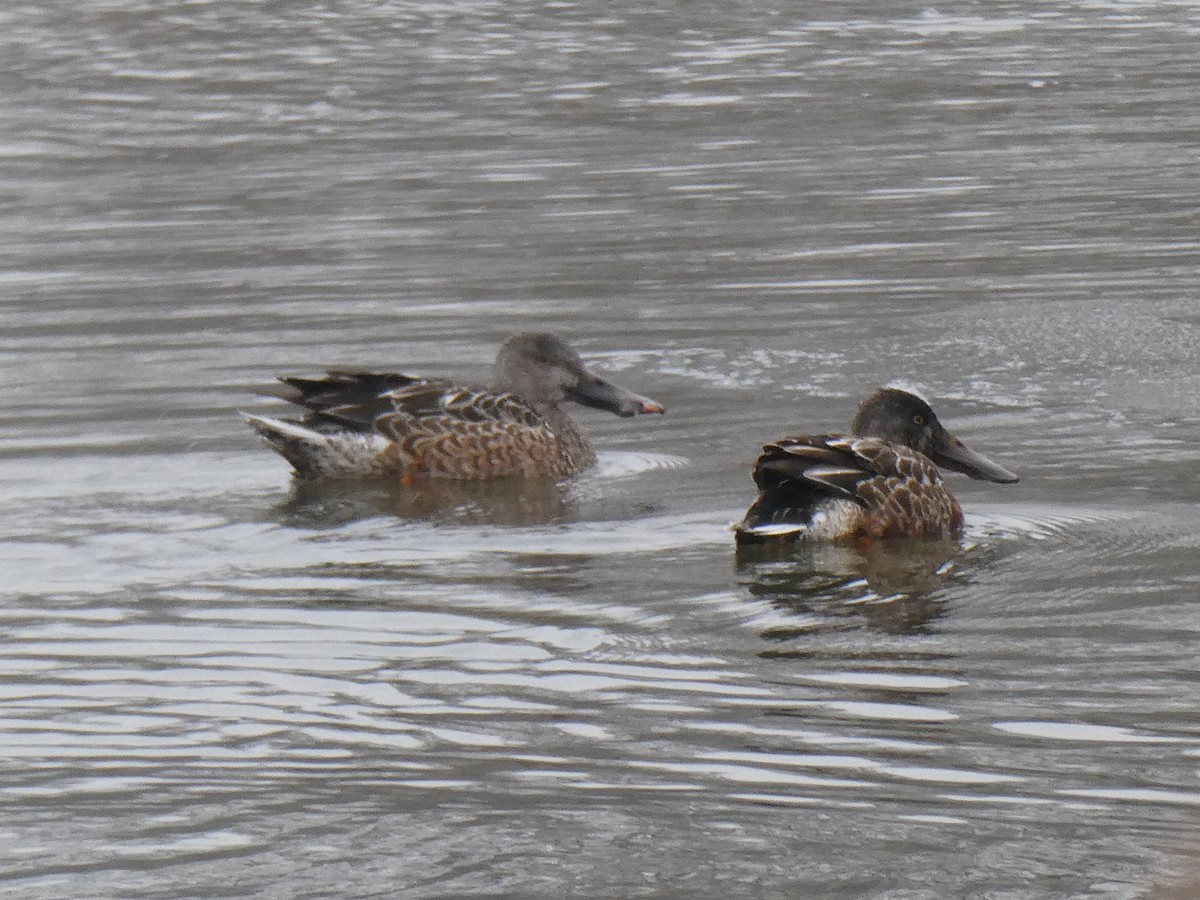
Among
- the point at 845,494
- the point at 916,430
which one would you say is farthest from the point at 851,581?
the point at 916,430

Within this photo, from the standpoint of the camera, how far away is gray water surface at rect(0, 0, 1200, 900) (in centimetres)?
552

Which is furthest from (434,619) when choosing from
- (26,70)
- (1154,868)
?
(26,70)

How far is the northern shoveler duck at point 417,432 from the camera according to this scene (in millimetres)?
10102

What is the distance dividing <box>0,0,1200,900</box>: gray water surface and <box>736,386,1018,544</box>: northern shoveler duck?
0.13m

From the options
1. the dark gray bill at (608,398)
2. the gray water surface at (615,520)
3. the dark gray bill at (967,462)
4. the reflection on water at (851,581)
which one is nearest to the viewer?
the gray water surface at (615,520)

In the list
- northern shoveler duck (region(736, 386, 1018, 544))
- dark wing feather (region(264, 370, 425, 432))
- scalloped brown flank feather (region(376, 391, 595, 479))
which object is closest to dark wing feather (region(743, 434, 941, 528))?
northern shoveler duck (region(736, 386, 1018, 544))

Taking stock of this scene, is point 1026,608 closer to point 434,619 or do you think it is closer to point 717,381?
point 434,619

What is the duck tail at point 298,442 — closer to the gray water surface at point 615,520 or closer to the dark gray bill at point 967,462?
the gray water surface at point 615,520

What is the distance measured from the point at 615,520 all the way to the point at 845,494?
1016 mm

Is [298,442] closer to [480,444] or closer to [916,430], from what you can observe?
[480,444]

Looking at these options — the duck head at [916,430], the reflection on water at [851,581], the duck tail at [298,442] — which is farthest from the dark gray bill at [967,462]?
the duck tail at [298,442]

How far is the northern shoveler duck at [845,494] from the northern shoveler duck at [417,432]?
163 cm

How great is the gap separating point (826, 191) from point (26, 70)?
10.9 meters

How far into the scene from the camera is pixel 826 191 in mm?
17641
